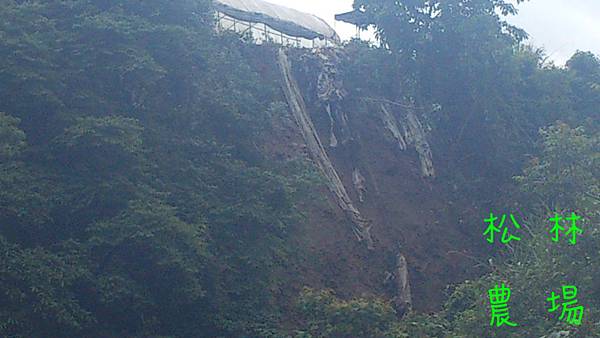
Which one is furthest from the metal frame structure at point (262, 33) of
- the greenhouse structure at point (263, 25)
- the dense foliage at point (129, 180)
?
the dense foliage at point (129, 180)

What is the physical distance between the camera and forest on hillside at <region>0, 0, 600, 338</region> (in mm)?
6109

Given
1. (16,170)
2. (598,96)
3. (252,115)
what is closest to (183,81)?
(252,115)

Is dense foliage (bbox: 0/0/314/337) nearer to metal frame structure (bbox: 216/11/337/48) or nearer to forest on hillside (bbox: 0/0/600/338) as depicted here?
forest on hillside (bbox: 0/0/600/338)

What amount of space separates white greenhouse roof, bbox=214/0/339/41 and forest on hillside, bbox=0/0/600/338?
39.5 inches

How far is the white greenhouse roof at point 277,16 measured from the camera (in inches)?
508

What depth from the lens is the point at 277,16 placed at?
15.5 m

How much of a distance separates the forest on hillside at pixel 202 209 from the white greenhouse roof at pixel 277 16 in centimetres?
100

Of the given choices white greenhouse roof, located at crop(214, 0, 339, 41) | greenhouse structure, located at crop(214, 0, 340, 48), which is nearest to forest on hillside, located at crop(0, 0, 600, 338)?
greenhouse structure, located at crop(214, 0, 340, 48)

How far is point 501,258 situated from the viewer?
1038 centimetres

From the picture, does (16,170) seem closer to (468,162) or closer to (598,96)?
(468,162)

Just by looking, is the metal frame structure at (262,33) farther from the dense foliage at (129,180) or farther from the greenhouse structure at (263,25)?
the dense foliage at (129,180)

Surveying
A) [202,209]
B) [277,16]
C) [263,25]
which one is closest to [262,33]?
[263,25]

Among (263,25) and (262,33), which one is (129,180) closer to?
Answer: (262,33)

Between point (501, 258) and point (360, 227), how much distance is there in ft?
7.12
